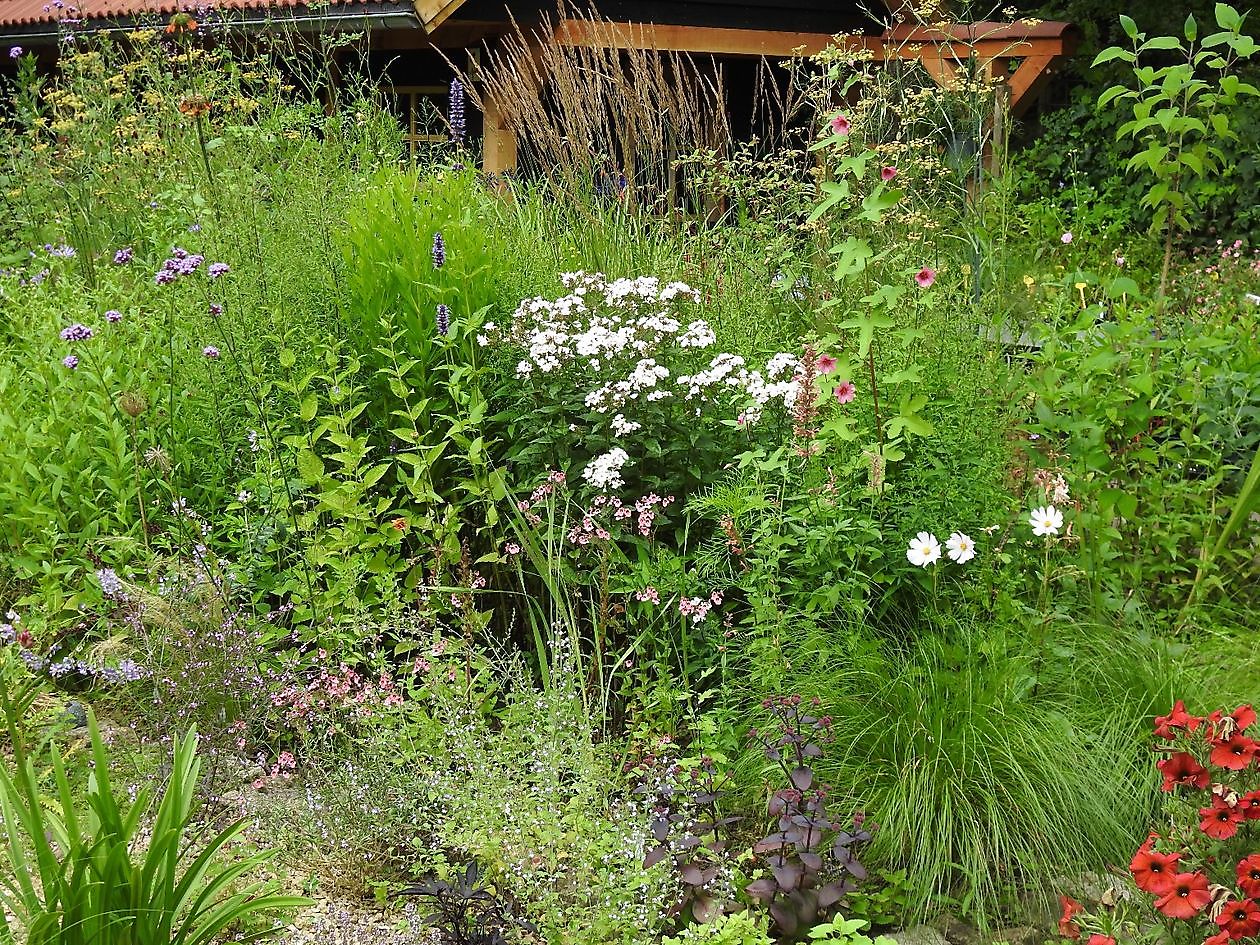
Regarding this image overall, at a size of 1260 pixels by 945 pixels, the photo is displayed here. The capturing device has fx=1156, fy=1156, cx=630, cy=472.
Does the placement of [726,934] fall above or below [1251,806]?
below

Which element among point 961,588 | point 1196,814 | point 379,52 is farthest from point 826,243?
point 379,52

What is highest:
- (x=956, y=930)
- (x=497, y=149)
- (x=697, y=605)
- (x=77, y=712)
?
(x=497, y=149)

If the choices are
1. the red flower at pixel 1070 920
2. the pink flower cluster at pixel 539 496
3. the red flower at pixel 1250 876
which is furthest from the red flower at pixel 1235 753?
the pink flower cluster at pixel 539 496

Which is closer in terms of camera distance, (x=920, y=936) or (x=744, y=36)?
(x=920, y=936)

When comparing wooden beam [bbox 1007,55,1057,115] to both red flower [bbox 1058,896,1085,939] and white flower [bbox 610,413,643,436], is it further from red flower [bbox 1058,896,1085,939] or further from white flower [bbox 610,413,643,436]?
red flower [bbox 1058,896,1085,939]

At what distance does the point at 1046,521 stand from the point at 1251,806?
117cm

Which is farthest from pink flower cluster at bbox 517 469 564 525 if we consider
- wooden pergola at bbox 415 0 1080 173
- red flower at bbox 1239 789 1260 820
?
wooden pergola at bbox 415 0 1080 173

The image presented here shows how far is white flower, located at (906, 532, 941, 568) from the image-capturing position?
3.19 m

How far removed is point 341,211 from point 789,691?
327cm

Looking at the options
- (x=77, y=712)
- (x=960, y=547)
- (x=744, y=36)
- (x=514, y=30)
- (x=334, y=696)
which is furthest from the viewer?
(x=744, y=36)

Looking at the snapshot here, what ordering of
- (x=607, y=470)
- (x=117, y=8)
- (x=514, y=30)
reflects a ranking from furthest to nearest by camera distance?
1. (x=117, y=8)
2. (x=514, y=30)
3. (x=607, y=470)

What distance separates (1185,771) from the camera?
2.27 m

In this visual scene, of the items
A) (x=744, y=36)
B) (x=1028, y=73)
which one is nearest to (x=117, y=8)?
(x=744, y=36)

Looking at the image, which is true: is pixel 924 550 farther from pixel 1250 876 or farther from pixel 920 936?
pixel 1250 876
